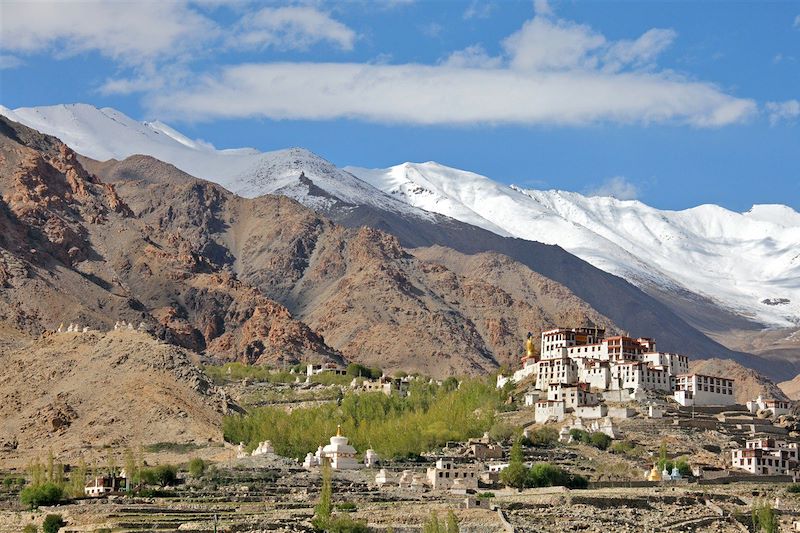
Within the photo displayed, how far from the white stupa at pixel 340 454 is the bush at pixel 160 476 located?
10290mm

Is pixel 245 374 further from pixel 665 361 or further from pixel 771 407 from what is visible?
pixel 771 407

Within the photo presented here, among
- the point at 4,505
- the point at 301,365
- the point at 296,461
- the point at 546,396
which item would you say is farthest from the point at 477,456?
the point at 301,365

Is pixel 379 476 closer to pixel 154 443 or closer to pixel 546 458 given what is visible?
pixel 546 458

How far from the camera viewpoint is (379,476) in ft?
370

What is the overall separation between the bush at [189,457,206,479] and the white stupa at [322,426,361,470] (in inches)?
318

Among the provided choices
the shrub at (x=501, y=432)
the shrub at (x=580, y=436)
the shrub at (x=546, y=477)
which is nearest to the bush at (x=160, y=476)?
the shrub at (x=546, y=477)

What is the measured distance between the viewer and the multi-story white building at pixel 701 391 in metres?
141

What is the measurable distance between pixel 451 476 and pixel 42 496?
2455 cm

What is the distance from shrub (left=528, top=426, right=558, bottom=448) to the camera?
12781 cm

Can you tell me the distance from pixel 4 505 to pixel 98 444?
3294 cm

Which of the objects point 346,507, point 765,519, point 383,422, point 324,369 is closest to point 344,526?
point 346,507

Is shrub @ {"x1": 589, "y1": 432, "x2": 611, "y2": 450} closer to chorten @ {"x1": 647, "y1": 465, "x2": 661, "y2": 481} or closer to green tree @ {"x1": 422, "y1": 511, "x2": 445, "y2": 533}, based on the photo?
chorten @ {"x1": 647, "y1": 465, "x2": 661, "y2": 481}

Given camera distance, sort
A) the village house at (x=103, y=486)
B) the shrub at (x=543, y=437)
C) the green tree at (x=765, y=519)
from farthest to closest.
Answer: the shrub at (x=543, y=437) → the village house at (x=103, y=486) → the green tree at (x=765, y=519)

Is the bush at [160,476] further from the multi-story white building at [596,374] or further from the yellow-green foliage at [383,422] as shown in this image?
the multi-story white building at [596,374]
